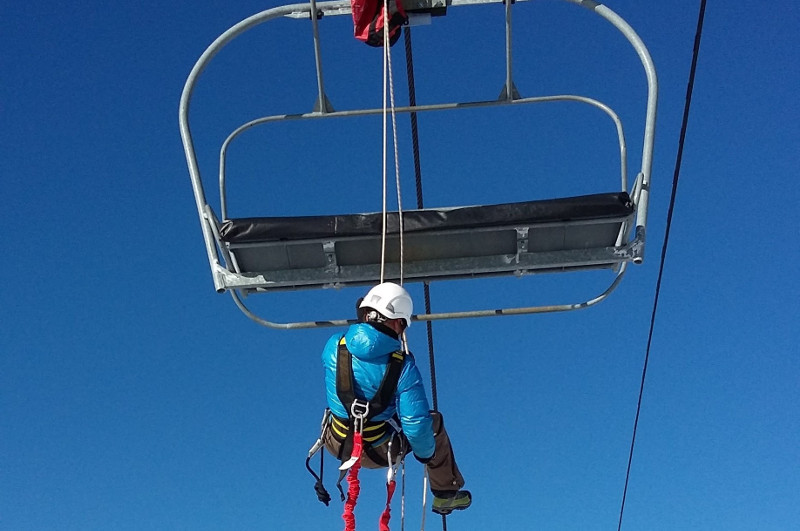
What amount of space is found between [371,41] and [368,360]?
189cm

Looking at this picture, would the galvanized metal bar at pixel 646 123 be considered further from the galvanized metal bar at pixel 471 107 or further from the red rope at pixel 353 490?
the red rope at pixel 353 490

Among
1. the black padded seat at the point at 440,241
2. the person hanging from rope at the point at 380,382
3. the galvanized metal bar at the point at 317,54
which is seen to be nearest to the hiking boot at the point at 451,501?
the person hanging from rope at the point at 380,382

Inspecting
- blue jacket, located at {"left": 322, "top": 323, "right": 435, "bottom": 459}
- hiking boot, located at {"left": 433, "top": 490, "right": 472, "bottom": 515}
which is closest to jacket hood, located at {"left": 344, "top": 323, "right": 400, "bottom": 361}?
blue jacket, located at {"left": 322, "top": 323, "right": 435, "bottom": 459}

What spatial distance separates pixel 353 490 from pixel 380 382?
55 cm

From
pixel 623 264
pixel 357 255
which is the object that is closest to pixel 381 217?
pixel 357 255

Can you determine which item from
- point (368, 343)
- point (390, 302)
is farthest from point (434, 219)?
point (368, 343)

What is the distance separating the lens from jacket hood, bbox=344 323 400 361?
4730mm

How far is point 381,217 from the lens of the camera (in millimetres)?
5258

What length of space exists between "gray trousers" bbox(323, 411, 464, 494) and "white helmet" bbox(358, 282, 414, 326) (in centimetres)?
69

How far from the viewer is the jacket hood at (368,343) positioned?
15.5 feet

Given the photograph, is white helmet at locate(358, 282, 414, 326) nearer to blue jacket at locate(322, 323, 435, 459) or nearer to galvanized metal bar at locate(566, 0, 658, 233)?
blue jacket at locate(322, 323, 435, 459)

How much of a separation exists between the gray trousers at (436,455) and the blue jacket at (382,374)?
235 millimetres

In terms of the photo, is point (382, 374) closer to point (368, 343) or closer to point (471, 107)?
point (368, 343)

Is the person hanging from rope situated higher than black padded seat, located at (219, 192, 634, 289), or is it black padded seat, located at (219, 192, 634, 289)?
black padded seat, located at (219, 192, 634, 289)
